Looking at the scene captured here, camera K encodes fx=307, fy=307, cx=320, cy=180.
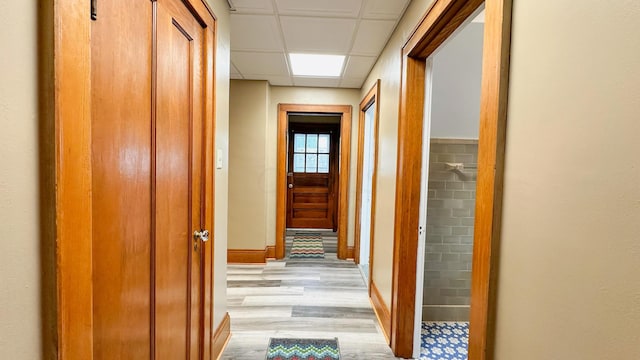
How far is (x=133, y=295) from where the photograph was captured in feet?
3.55

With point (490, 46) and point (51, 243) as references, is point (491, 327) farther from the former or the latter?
point (51, 243)

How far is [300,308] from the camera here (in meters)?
2.81

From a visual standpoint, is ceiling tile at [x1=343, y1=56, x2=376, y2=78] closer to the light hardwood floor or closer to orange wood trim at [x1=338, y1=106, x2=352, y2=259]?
orange wood trim at [x1=338, y1=106, x2=352, y2=259]

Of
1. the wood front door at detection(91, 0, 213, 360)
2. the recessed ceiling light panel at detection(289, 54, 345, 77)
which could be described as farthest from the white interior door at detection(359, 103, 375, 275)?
the wood front door at detection(91, 0, 213, 360)

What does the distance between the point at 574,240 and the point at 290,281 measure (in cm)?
307

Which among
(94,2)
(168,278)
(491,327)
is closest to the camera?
(94,2)

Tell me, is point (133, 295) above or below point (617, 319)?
below

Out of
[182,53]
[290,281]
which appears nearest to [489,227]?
[182,53]

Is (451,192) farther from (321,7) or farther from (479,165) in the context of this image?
(321,7)

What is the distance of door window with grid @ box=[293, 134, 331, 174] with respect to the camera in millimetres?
6461

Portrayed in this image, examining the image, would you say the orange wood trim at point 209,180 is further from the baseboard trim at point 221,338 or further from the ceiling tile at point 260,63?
the ceiling tile at point 260,63

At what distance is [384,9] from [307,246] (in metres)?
3.78

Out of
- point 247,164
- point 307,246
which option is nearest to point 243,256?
point 247,164

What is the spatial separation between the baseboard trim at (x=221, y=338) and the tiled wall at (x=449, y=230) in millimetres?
1571
